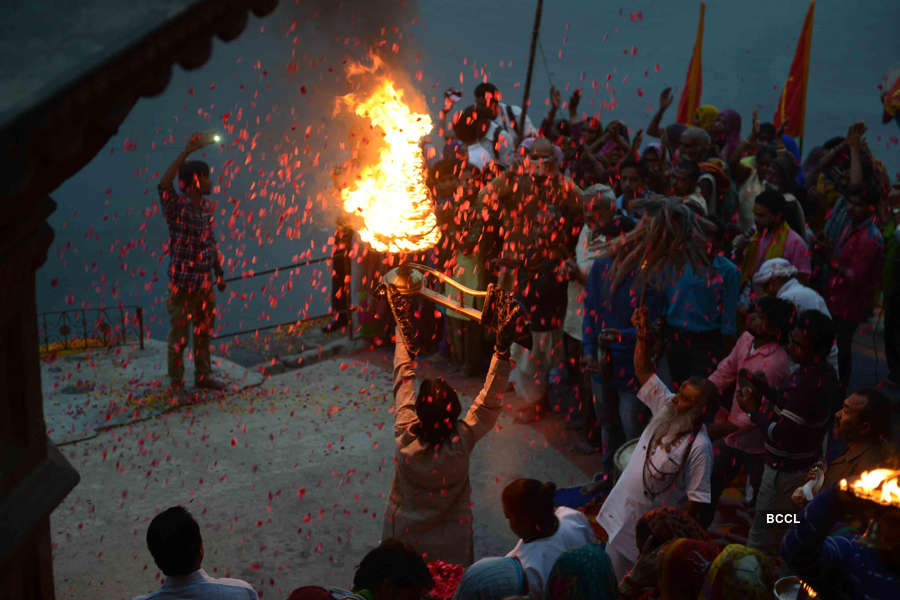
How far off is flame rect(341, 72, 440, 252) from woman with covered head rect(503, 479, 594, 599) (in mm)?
1447

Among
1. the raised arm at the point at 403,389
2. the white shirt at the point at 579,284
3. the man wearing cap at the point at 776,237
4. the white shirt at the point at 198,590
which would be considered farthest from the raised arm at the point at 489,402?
the man wearing cap at the point at 776,237

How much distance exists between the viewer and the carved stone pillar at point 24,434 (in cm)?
186

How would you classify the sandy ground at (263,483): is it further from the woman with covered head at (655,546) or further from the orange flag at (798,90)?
the orange flag at (798,90)

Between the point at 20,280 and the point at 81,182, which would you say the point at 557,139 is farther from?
the point at 81,182

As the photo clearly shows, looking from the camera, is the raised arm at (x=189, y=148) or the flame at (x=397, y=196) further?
the raised arm at (x=189, y=148)

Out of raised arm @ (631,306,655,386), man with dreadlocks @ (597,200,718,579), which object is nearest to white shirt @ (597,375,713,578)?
man with dreadlocks @ (597,200,718,579)

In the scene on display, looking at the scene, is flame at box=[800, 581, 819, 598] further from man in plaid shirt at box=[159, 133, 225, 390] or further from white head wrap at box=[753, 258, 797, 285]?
man in plaid shirt at box=[159, 133, 225, 390]

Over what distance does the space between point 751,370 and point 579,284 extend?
2.25 m

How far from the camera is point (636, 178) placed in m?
8.60

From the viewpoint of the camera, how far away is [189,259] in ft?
27.9

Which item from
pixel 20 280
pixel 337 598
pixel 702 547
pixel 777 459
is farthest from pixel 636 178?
pixel 20 280

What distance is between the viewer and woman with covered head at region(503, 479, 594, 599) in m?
3.68

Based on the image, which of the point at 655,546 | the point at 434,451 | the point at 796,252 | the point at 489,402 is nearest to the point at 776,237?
the point at 796,252

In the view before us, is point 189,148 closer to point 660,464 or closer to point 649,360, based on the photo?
point 649,360
